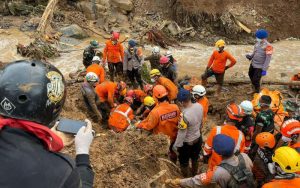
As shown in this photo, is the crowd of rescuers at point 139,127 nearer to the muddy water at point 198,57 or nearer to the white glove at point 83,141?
the white glove at point 83,141

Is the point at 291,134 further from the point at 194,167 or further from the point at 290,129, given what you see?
the point at 194,167

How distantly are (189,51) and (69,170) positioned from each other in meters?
13.7

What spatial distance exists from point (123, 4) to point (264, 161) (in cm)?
1426

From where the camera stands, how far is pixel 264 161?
188 inches

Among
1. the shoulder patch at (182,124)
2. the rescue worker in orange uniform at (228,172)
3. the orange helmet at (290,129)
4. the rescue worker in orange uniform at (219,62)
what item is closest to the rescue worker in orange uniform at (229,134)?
the shoulder patch at (182,124)

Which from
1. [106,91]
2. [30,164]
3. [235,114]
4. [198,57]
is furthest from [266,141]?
[198,57]

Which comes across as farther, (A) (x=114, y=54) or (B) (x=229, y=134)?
(A) (x=114, y=54)

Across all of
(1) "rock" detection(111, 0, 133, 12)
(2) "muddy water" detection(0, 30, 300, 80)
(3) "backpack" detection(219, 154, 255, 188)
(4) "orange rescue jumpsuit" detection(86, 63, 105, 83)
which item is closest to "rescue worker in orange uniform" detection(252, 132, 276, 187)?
(3) "backpack" detection(219, 154, 255, 188)

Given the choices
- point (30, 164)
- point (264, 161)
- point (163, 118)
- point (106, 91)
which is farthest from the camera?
point (106, 91)

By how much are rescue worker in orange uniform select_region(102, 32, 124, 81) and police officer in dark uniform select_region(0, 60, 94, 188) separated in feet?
28.2

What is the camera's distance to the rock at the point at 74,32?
1630 centimetres

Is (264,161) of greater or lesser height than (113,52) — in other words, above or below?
above

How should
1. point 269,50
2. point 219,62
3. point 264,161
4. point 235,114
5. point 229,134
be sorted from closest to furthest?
point 264,161
point 229,134
point 235,114
point 269,50
point 219,62

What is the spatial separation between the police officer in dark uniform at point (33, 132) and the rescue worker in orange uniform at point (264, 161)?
3107mm
